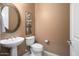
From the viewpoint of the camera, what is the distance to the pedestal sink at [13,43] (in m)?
2.03

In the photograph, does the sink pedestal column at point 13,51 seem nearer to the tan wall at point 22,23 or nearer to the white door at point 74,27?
the tan wall at point 22,23

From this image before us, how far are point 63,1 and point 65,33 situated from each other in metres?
0.46

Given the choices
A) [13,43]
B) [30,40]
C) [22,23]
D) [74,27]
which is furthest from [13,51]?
[74,27]

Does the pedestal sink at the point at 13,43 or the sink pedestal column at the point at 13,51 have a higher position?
the pedestal sink at the point at 13,43

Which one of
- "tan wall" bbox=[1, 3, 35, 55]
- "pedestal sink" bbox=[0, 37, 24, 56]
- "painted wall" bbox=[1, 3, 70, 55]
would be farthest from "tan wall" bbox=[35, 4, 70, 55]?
"pedestal sink" bbox=[0, 37, 24, 56]

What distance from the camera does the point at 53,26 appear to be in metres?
2.07

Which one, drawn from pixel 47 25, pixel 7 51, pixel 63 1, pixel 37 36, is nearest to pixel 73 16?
pixel 63 1

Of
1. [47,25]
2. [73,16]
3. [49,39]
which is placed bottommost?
[49,39]

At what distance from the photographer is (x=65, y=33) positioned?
2.06m

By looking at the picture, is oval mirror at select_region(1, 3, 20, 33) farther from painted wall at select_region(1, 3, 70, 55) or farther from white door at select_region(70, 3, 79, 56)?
white door at select_region(70, 3, 79, 56)

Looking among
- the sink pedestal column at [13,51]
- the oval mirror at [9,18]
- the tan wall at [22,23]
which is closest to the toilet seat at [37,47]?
the tan wall at [22,23]

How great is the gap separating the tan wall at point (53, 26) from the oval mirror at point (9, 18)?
29cm

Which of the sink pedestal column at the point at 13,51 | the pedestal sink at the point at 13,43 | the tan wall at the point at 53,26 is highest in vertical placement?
the tan wall at the point at 53,26

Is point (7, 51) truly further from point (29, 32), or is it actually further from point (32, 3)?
point (32, 3)
